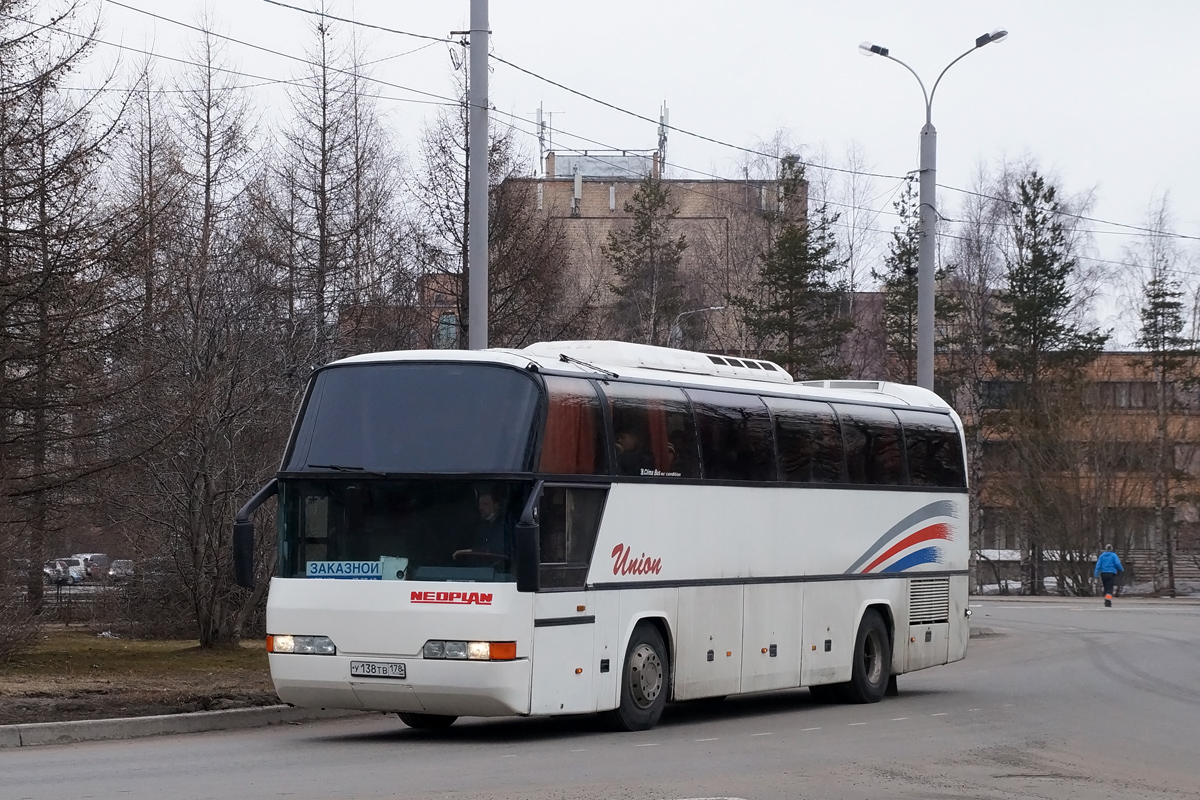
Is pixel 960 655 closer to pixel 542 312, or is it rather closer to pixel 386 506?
pixel 386 506

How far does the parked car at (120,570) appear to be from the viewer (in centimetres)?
2688

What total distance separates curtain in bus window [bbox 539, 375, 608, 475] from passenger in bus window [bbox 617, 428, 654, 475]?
271 millimetres

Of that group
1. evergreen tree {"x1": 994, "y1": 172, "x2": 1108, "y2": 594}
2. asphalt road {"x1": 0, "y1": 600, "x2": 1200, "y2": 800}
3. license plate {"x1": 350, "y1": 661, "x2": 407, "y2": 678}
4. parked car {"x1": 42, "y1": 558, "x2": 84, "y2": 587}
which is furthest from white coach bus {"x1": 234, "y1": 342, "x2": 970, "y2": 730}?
evergreen tree {"x1": 994, "y1": 172, "x2": 1108, "y2": 594}

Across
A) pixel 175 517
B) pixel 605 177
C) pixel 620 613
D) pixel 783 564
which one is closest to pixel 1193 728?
pixel 783 564

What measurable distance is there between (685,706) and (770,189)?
157 ft

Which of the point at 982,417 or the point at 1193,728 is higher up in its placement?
the point at 982,417

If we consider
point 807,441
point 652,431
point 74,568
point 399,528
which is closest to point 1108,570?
point 74,568

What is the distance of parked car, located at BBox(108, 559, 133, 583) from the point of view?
26.9 m

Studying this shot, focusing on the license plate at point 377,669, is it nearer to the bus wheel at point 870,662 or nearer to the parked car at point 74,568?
the bus wheel at point 870,662

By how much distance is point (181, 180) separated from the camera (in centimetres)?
3856

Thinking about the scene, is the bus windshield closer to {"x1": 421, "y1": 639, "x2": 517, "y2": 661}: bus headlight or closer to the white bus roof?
{"x1": 421, "y1": 639, "x2": 517, "y2": 661}: bus headlight

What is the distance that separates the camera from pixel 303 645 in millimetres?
14078

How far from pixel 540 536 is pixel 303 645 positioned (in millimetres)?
2223

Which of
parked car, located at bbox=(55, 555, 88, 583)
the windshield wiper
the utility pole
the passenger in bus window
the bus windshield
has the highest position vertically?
the utility pole
